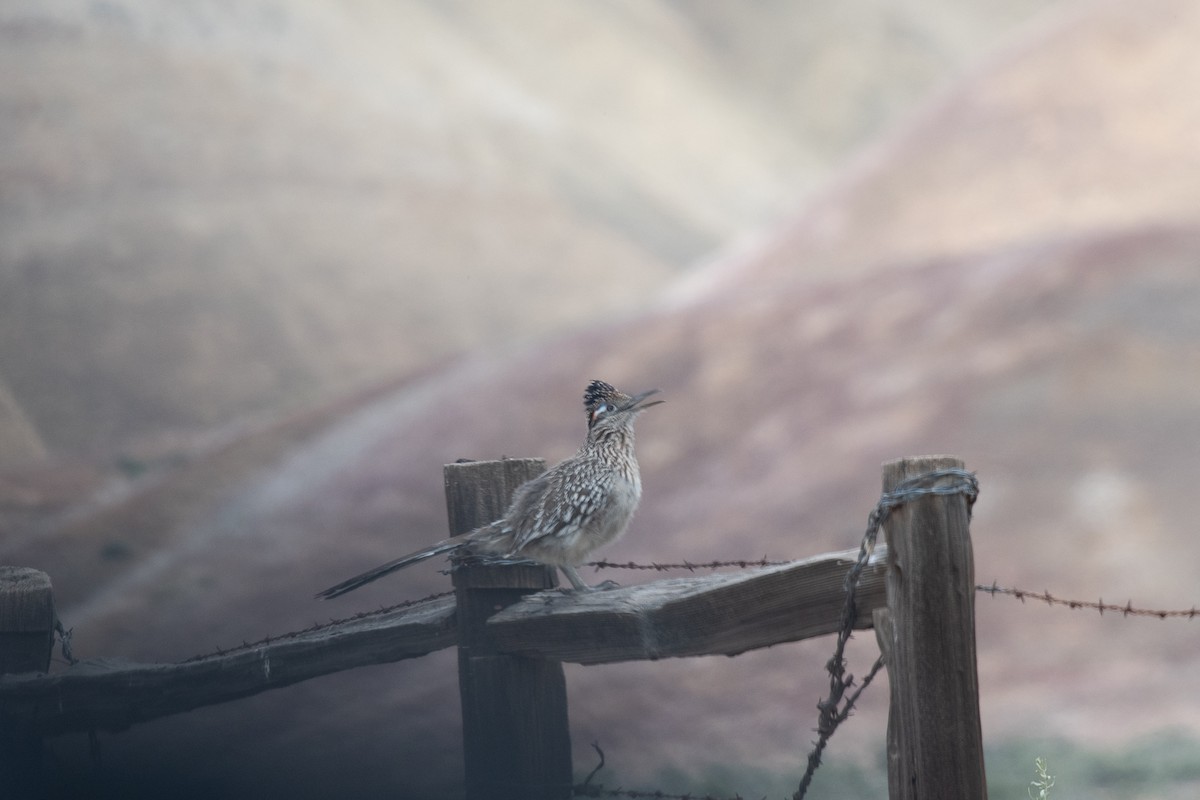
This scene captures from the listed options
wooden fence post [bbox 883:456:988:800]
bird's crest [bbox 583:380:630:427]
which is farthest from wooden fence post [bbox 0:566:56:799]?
wooden fence post [bbox 883:456:988:800]

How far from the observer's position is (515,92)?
17.6m

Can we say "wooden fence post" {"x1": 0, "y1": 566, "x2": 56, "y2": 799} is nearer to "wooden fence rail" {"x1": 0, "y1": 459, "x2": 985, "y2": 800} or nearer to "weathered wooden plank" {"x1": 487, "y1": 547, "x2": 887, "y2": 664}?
"wooden fence rail" {"x1": 0, "y1": 459, "x2": 985, "y2": 800}

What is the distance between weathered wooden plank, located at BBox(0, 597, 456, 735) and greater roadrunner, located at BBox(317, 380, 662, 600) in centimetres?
14

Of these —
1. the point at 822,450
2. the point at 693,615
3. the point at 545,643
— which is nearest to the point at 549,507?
the point at 545,643

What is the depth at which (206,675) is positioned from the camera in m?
3.27

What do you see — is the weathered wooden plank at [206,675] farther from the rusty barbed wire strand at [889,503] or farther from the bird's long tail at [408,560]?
the rusty barbed wire strand at [889,503]

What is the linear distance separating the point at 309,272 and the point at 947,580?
37.9 ft

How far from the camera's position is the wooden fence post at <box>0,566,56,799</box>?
11.3ft

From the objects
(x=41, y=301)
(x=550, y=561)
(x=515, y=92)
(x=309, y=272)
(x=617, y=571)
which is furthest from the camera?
(x=515, y=92)

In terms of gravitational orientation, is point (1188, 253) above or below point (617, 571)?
above

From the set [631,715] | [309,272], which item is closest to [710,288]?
[309,272]

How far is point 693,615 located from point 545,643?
1.61ft

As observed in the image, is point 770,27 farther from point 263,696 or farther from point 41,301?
point 263,696

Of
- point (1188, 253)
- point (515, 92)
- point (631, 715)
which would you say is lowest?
point (631, 715)
